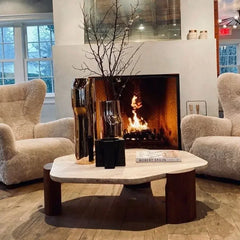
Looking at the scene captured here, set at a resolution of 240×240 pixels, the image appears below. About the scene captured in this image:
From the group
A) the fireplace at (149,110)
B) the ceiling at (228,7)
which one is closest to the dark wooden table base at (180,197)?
the fireplace at (149,110)

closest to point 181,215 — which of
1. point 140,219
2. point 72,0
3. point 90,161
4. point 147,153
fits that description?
point 140,219

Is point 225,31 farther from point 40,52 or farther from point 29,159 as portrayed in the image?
point 29,159

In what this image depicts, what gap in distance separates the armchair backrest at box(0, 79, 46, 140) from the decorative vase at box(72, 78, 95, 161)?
5.02ft

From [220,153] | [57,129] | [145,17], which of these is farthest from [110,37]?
[220,153]

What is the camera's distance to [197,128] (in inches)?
132

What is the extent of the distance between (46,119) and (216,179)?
10.2 ft

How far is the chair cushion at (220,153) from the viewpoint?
2996 mm

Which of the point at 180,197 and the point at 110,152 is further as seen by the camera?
the point at 110,152

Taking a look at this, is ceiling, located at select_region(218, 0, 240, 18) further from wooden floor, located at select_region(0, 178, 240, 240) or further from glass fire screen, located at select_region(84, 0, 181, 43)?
wooden floor, located at select_region(0, 178, 240, 240)

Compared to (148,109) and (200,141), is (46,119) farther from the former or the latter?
(200,141)

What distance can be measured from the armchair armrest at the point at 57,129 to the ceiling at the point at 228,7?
4729 mm

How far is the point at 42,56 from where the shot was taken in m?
5.74

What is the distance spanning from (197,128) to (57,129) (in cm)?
137

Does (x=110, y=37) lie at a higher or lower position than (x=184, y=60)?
higher
